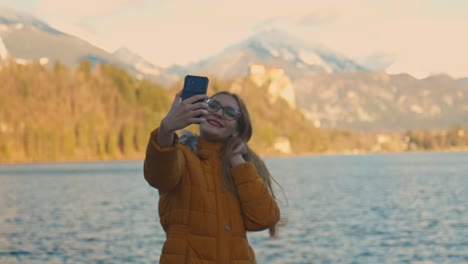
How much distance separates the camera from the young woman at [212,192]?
5160mm

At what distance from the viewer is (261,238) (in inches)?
1255

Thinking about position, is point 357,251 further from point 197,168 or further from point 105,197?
point 105,197

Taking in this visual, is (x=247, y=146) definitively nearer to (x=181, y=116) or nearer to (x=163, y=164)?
(x=163, y=164)

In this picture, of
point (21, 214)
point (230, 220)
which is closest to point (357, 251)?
point (230, 220)

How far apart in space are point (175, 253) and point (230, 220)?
0.45 m

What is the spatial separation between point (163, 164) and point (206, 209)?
1.56 feet

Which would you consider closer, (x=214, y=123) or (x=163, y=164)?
(x=163, y=164)

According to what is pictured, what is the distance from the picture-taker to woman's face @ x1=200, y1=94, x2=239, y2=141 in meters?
5.45

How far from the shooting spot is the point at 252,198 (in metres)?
5.34

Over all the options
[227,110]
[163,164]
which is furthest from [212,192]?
[227,110]

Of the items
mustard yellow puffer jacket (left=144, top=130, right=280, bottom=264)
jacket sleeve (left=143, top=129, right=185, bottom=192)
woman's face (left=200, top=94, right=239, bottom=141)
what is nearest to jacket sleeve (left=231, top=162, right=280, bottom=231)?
mustard yellow puffer jacket (left=144, top=130, right=280, bottom=264)

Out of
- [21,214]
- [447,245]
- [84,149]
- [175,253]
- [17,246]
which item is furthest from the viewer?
[84,149]

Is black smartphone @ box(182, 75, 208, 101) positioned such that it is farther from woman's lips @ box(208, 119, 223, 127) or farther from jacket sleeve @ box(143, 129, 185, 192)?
woman's lips @ box(208, 119, 223, 127)

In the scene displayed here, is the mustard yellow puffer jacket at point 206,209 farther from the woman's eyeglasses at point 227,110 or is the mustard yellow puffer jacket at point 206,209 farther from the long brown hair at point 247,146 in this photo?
the woman's eyeglasses at point 227,110
